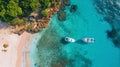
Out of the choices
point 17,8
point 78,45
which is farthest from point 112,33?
point 17,8

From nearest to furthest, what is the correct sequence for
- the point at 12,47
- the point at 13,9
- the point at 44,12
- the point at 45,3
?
the point at 13,9
the point at 45,3
the point at 44,12
the point at 12,47

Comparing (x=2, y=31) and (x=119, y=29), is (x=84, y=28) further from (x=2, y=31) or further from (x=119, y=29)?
(x=2, y=31)

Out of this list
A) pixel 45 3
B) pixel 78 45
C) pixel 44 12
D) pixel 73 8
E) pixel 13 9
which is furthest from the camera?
pixel 73 8

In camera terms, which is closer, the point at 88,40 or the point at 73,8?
the point at 88,40

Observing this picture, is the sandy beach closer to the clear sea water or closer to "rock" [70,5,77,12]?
the clear sea water

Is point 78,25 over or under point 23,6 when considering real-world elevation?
under

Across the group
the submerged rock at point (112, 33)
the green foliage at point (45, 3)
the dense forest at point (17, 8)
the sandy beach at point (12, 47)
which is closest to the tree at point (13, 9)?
the dense forest at point (17, 8)

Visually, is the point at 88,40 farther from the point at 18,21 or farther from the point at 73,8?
the point at 18,21

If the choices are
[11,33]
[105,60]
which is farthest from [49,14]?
[105,60]
